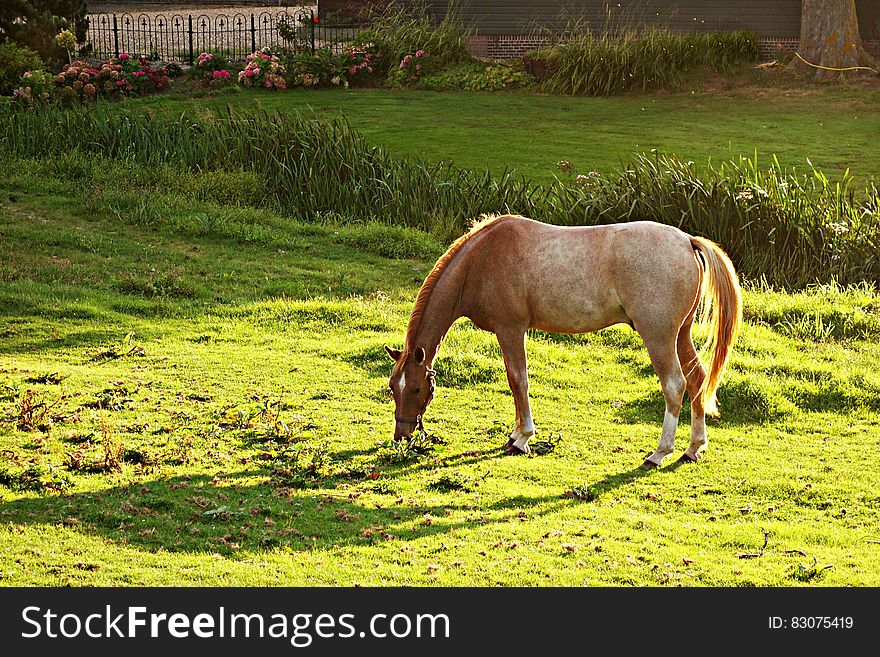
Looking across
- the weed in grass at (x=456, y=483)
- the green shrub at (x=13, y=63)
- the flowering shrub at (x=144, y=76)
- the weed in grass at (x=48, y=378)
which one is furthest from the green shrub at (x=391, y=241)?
the flowering shrub at (x=144, y=76)

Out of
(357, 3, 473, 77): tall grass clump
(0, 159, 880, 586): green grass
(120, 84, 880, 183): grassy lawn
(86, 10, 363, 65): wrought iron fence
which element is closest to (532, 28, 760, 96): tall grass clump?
(120, 84, 880, 183): grassy lawn

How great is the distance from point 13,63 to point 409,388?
13128 millimetres

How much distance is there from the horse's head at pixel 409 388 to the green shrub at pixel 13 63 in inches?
511

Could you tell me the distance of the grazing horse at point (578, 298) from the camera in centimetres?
680

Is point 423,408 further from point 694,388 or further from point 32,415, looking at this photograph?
point 32,415

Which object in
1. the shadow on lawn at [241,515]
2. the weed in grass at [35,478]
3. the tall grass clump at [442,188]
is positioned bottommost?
the shadow on lawn at [241,515]

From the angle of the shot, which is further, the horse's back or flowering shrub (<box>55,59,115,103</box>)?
flowering shrub (<box>55,59,115,103</box>)

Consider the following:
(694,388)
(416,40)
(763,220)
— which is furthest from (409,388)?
(416,40)

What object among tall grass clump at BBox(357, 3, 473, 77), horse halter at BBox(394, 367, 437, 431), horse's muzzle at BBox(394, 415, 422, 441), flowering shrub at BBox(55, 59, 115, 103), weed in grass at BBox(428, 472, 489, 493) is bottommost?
weed in grass at BBox(428, 472, 489, 493)

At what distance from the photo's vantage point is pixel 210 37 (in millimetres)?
28844

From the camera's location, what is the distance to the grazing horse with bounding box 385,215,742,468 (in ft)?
22.3

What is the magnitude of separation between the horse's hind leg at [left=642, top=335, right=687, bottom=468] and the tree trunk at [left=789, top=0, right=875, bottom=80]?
61.2 feet

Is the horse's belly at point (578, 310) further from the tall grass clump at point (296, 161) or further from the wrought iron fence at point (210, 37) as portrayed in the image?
the wrought iron fence at point (210, 37)

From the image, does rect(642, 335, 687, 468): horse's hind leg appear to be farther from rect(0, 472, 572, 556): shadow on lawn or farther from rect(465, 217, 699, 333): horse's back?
rect(0, 472, 572, 556): shadow on lawn
